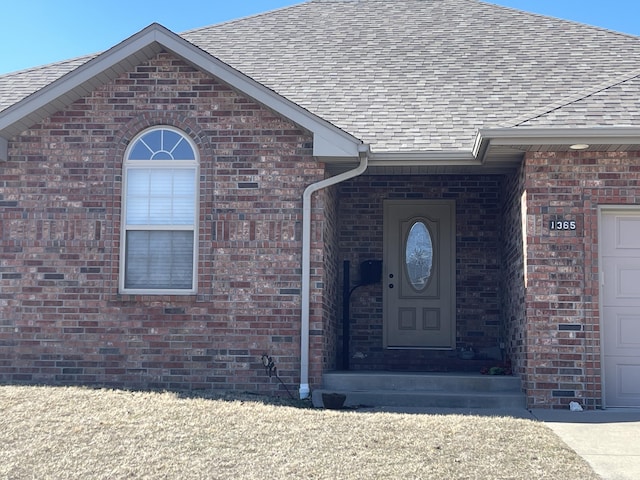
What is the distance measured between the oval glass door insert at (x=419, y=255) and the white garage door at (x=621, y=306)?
3.31 m

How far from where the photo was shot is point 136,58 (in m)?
10.3

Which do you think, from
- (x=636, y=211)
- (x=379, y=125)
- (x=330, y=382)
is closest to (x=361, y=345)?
(x=330, y=382)

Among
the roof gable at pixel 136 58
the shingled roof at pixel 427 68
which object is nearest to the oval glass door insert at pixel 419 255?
the shingled roof at pixel 427 68

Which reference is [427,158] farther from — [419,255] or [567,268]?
[419,255]

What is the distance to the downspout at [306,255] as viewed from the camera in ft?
32.3

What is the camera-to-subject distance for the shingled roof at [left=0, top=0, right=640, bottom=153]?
1040 centimetres

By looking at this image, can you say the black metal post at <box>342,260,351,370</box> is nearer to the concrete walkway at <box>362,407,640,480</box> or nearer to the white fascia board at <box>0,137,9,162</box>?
the concrete walkway at <box>362,407,640,480</box>

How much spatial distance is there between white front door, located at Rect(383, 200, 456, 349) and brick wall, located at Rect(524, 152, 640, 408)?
2897mm

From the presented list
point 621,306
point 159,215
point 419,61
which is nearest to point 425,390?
point 621,306

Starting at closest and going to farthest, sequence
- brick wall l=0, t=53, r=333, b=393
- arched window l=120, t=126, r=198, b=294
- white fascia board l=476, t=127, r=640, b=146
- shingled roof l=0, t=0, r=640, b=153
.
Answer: white fascia board l=476, t=127, r=640, b=146, brick wall l=0, t=53, r=333, b=393, arched window l=120, t=126, r=198, b=294, shingled roof l=0, t=0, r=640, b=153

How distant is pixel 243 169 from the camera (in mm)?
10211

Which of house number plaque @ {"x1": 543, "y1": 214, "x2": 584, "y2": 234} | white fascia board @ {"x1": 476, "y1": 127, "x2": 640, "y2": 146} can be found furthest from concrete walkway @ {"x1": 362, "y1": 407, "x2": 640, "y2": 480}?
white fascia board @ {"x1": 476, "y1": 127, "x2": 640, "y2": 146}

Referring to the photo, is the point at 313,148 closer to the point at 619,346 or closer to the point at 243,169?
the point at 243,169

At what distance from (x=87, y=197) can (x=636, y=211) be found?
21.1 feet
